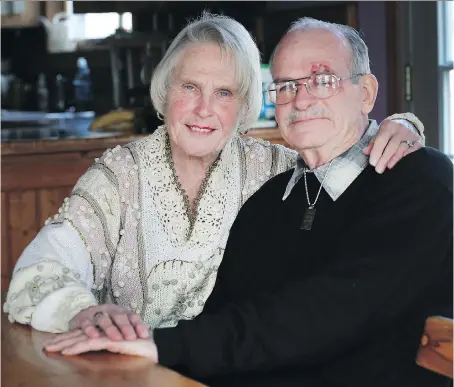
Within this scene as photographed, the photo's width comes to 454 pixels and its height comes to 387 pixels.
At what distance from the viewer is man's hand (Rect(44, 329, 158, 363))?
1.68m

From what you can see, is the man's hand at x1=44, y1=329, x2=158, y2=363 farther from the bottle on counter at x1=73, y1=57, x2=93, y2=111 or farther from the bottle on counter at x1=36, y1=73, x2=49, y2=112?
the bottle on counter at x1=36, y1=73, x2=49, y2=112

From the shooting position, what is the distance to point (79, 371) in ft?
5.22

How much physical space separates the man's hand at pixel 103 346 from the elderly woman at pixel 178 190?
0.43 metres

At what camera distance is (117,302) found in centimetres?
232

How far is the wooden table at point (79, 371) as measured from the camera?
1.53 m

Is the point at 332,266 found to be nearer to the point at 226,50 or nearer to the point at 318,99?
the point at 318,99

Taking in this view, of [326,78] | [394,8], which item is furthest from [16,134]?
[326,78]

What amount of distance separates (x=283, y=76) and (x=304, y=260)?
0.45m

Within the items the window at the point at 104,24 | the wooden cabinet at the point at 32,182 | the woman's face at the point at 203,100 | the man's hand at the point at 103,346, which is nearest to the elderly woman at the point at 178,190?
the woman's face at the point at 203,100

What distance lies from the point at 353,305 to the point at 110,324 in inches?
18.8

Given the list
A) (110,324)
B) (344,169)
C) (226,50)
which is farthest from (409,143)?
(110,324)

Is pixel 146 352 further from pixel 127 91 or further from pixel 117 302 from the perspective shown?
pixel 127 91

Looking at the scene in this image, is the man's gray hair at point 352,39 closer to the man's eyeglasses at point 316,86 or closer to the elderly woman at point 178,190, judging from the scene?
the man's eyeglasses at point 316,86

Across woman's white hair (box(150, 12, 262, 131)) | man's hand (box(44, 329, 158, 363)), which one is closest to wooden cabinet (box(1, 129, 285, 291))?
woman's white hair (box(150, 12, 262, 131))
